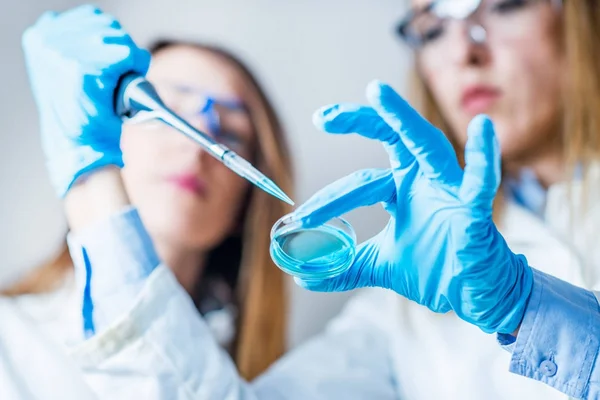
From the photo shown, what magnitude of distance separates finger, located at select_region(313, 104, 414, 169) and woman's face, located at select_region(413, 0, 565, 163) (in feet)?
1.91

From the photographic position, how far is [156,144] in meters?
1.04

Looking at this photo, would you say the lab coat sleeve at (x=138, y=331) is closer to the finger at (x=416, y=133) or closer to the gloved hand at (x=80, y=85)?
the gloved hand at (x=80, y=85)

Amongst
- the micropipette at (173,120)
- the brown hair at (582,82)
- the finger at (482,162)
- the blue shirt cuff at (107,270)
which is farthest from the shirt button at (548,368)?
the brown hair at (582,82)

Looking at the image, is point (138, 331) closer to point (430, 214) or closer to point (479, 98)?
point (430, 214)

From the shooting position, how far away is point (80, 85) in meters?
0.74

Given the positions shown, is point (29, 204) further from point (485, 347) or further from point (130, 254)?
point (485, 347)

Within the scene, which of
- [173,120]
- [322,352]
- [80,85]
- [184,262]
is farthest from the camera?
[184,262]

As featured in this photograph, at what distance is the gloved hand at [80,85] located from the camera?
74 centimetres

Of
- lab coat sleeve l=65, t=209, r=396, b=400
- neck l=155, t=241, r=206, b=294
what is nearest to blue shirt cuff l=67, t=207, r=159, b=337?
lab coat sleeve l=65, t=209, r=396, b=400

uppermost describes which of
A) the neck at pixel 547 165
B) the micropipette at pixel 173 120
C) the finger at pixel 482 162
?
the finger at pixel 482 162

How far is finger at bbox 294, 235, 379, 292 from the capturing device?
59cm

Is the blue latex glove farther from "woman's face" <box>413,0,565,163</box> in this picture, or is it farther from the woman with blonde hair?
"woman's face" <box>413,0,565,163</box>

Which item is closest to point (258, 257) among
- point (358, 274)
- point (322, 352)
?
point (322, 352)

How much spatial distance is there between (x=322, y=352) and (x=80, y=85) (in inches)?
24.9
